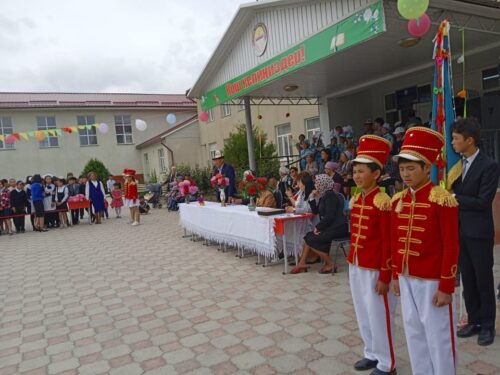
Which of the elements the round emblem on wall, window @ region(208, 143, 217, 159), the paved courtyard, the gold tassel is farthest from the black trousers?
window @ region(208, 143, 217, 159)

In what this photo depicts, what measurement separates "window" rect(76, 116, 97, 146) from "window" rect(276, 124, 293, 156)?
1695 cm

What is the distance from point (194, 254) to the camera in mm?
7457

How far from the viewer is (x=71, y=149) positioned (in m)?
29.2

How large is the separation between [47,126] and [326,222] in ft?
93.4

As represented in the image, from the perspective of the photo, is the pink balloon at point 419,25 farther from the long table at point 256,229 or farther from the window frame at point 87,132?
the window frame at point 87,132

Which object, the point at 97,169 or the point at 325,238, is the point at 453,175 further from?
the point at 97,169

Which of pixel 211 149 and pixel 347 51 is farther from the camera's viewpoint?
pixel 211 149

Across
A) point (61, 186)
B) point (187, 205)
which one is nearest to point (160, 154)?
point (61, 186)

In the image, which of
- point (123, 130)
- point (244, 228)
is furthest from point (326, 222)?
point (123, 130)

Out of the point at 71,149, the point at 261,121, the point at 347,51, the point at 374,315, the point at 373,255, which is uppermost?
the point at 71,149

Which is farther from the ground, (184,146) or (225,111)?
(225,111)

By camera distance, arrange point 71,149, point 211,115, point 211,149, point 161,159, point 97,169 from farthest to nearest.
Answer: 1. point 71,149
2. point 161,159
3. point 97,169
4. point 211,149
5. point 211,115

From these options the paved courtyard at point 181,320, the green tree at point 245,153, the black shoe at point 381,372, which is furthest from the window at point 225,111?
the black shoe at point 381,372

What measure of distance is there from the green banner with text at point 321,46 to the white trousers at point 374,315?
12.2 feet
